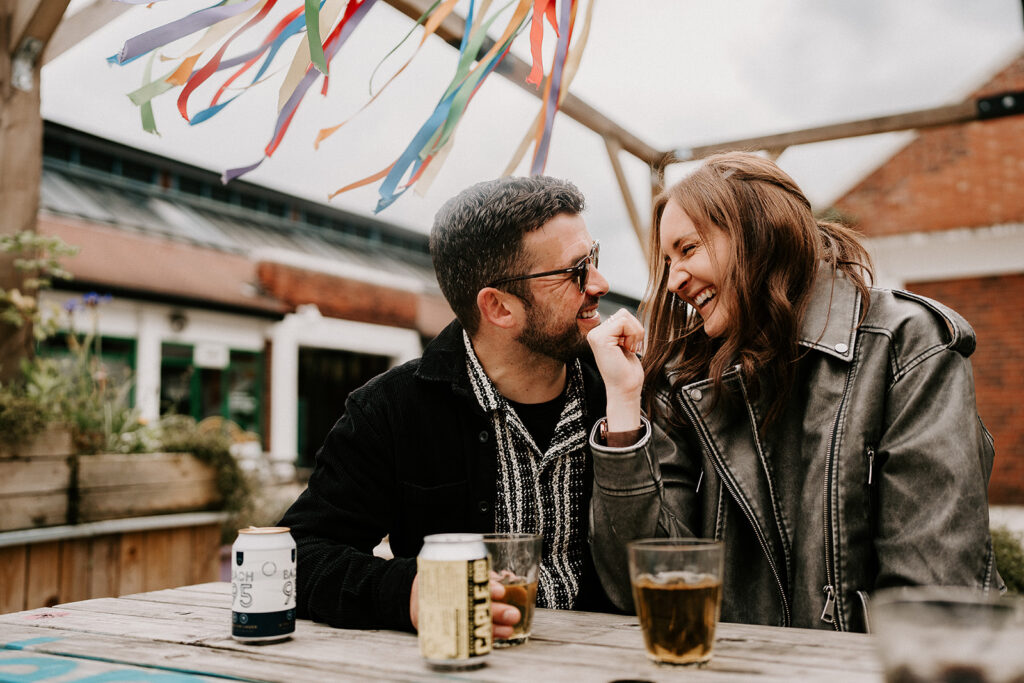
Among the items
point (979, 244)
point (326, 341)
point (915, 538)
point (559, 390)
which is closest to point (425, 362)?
point (559, 390)

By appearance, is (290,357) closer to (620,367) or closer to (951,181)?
(951,181)

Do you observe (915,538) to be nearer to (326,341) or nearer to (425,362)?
(425,362)

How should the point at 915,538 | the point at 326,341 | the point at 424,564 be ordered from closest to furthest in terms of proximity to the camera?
the point at 424,564 → the point at 915,538 → the point at 326,341

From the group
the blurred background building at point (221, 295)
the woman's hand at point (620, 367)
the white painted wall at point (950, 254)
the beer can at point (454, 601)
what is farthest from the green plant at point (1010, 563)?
the blurred background building at point (221, 295)

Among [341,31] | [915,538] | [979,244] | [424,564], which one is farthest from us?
[979,244]

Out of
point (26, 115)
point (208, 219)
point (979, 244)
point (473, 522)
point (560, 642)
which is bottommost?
point (560, 642)

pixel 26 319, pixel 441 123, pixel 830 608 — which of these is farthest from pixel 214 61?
pixel 26 319

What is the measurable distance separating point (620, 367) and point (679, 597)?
2.01ft

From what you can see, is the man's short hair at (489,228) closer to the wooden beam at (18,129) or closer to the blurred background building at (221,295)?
the wooden beam at (18,129)

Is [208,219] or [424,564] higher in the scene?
[208,219]

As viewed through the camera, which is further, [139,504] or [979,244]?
[979,244]

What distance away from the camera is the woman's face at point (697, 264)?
181cm

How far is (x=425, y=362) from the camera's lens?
2006mm

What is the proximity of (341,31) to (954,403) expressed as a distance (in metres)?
1.51
